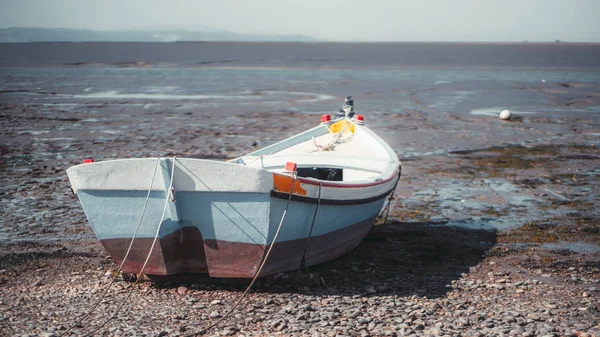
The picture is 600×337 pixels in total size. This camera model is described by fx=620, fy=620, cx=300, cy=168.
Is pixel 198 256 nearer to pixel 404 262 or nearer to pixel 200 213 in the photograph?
pixel 200 213

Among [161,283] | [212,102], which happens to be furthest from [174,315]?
[212,102]

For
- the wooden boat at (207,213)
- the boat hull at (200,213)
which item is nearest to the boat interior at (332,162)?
the wooden boat at (207,213)

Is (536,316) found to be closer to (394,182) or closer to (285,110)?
(394,182)

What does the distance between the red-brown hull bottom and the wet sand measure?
0.30 m

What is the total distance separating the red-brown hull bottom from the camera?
26.9 feet

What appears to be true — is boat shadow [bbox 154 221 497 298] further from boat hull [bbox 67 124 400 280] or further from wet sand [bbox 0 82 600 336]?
boat hull [bbox 67 124 400 280]

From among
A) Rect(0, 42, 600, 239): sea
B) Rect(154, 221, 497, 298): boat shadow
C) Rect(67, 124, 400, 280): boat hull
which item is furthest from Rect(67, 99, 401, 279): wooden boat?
Rect(0, 42, 600, 239): sea

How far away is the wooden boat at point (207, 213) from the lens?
7.75 metres

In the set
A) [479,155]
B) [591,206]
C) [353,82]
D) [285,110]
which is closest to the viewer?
[591,206]

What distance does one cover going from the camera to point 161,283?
8680 mm

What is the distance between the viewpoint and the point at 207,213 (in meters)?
8.01

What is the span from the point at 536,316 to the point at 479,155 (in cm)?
1201

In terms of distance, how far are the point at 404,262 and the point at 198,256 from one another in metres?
3.45

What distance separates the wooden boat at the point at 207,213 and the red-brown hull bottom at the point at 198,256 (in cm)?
1
